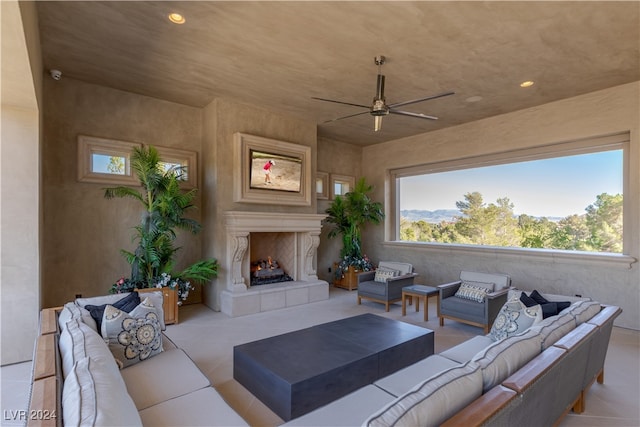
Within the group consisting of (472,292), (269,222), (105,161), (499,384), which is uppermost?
(105,161)

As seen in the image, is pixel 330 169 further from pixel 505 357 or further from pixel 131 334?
pixel 505 357

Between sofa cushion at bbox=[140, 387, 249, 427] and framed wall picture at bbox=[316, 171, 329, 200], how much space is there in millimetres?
5508

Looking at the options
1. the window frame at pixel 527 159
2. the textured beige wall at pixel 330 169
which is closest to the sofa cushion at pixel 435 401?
the window frame at pixel 527 159

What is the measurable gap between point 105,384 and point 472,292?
13.5 feet

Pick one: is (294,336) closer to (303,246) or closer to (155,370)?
(155,370)

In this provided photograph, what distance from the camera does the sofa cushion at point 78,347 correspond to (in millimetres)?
1625

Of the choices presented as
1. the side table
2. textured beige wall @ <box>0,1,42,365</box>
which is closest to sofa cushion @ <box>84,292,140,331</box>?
textured beige wall @ <box>0,1,42,365</box>

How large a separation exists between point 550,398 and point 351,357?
4.22 ft

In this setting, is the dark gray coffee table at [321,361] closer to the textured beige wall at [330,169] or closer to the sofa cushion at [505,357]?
the sofa cushion at [505,357]

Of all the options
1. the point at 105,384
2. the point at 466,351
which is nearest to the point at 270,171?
the point at 466,351

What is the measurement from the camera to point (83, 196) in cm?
444

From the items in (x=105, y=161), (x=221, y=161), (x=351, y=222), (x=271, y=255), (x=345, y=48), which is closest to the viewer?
(x=345, y=48)

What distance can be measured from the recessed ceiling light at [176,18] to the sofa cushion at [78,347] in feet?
8.63

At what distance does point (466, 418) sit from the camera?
3.99 ft
